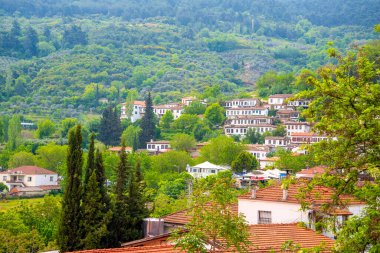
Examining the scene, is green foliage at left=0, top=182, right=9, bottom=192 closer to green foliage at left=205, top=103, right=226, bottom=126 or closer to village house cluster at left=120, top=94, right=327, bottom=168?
village house cluster at left=120, top=94, right=327, bottom=168

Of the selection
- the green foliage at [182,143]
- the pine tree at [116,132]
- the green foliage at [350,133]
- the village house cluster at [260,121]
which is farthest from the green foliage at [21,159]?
the green foliage at [350,133]

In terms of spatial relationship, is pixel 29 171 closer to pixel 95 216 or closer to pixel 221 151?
pixel 221 151

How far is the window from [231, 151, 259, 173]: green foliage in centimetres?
6306

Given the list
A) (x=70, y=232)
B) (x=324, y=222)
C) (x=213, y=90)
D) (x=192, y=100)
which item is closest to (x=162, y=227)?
(x=70, y=232)

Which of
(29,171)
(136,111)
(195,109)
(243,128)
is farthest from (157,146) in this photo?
(136,111)

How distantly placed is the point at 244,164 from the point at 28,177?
26.0 m

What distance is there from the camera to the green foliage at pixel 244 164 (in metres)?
90.1

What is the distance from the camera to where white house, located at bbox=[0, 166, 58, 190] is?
94.5 m

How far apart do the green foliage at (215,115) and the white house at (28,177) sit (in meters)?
50.2

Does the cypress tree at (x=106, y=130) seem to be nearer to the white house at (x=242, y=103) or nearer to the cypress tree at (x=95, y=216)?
the white house at (x=242, y=103)

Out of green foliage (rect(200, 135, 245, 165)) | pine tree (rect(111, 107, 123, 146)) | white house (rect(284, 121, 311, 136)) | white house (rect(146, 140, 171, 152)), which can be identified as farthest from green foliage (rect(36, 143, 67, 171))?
white house (rect(284, 121, 311, 136))

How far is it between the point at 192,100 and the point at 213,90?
23.6 m

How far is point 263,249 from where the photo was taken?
65.1ft

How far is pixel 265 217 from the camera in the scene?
26.4 m
